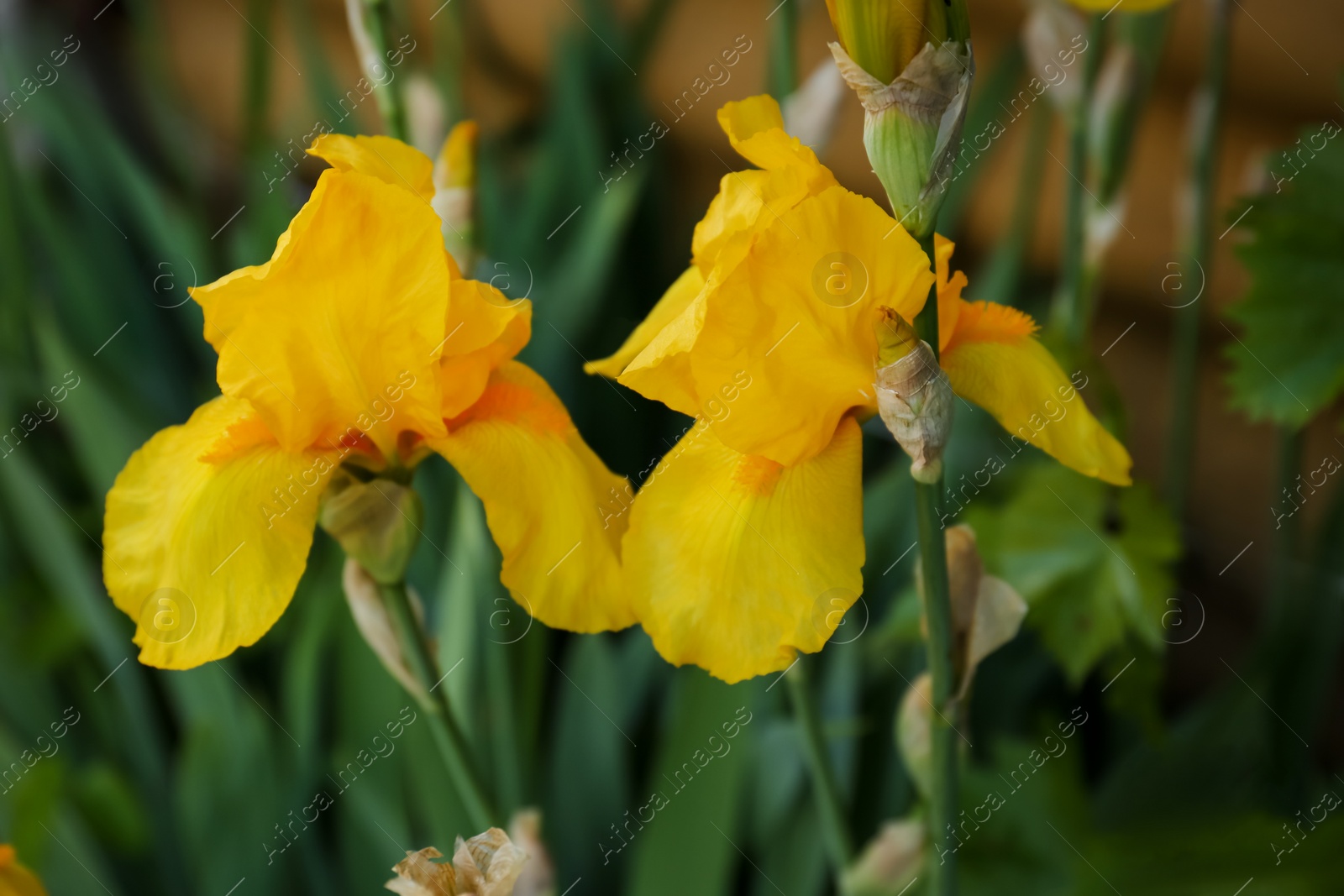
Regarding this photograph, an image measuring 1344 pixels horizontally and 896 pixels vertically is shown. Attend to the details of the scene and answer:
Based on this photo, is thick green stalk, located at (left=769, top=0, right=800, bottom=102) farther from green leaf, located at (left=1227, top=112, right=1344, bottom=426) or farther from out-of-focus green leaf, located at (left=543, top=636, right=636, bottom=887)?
out-of-focus green leaf, located at (left=543, top=636, right=636, bottom=887)

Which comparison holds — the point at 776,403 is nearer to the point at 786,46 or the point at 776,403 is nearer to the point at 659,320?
the point at 659,320

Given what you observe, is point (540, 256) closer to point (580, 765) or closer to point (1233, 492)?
point (580, 765)

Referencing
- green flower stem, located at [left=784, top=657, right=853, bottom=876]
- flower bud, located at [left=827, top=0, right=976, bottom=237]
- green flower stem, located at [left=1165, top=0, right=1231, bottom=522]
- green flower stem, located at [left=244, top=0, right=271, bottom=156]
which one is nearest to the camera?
flower bud, located at [left=827, top=0, right=976, bottom=237]

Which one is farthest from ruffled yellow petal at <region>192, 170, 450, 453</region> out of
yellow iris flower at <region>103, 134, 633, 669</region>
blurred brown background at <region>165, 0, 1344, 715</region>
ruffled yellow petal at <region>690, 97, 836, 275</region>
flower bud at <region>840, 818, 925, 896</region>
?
blurred brown background at <region>165, 0, 1344, 715</region>

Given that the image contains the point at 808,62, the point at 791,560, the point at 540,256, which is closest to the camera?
the point at 791,560

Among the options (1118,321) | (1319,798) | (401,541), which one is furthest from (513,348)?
(1118,321)

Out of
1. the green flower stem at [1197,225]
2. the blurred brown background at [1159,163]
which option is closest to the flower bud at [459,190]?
the blurred brown background at [1159,163]
